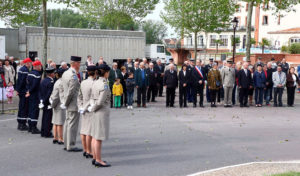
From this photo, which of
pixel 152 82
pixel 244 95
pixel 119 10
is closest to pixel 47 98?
pixel 152 82

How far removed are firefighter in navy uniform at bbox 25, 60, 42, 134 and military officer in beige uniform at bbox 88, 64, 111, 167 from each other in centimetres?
385

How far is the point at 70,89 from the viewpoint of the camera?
32.0 feet

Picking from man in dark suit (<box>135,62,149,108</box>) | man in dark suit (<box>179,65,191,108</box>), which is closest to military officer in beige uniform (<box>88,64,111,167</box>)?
man in dark suit (<box>135,62,149,108</box>)

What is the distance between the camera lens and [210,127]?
13562 mm

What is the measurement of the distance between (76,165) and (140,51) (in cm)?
2709

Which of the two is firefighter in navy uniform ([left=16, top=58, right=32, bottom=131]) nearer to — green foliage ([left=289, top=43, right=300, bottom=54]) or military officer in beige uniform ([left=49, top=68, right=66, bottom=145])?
military officer in beige uniform ([left=49, top=68, right=66, bottom=145])

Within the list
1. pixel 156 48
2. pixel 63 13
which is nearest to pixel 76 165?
pixel 156 48

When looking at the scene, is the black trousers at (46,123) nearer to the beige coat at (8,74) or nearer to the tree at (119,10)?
the beige coat at (8,74)

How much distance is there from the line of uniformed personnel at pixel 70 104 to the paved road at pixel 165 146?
0.37 m

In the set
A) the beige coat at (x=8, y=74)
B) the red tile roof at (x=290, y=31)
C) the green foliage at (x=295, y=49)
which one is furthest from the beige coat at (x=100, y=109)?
the red tile roof at (x=290, y=31)

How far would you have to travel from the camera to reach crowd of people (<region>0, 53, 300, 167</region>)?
28.5ft

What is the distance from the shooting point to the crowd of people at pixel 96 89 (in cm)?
867

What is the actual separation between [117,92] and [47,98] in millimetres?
6715

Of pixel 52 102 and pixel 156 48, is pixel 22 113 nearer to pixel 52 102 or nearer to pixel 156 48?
pixel 52 102
